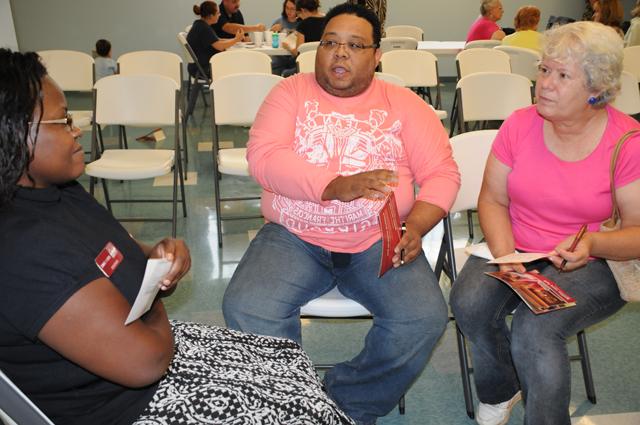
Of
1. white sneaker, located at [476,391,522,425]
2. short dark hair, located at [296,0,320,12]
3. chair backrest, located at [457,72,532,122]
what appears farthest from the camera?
short dark hair, located at [296,0,320,12]

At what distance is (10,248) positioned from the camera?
1.17 metres

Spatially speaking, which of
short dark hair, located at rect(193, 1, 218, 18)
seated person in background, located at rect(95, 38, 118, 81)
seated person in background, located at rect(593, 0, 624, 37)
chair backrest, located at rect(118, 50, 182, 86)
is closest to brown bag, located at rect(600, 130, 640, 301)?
chair backrest, located at rect(118, 50, 182, 86)

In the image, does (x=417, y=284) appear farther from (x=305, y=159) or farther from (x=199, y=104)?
(x=199, y=104)

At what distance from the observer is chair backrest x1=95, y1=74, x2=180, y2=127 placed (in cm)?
416

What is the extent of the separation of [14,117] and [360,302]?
4.24 feet

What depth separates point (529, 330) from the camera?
1.95m

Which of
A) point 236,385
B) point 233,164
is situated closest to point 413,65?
point 233,164

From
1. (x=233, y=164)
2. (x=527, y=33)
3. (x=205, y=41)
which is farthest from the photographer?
(x=205, y=41)

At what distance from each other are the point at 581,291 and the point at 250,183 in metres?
3.45

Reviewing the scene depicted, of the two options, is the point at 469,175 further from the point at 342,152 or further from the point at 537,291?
the point at 537,291

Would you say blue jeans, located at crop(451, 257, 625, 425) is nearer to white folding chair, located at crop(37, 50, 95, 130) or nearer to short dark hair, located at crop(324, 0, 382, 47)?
short dark hair, located at crop(324, 0, 382, 47)

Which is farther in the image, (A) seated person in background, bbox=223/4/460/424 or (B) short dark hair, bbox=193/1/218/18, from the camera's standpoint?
(B) short dark hair, bbox=193/1/218/18

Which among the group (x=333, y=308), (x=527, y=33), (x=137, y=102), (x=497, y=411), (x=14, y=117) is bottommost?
(x=497, y=411)

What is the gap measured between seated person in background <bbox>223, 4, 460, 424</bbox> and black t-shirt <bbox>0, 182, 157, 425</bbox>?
72 centimetres
